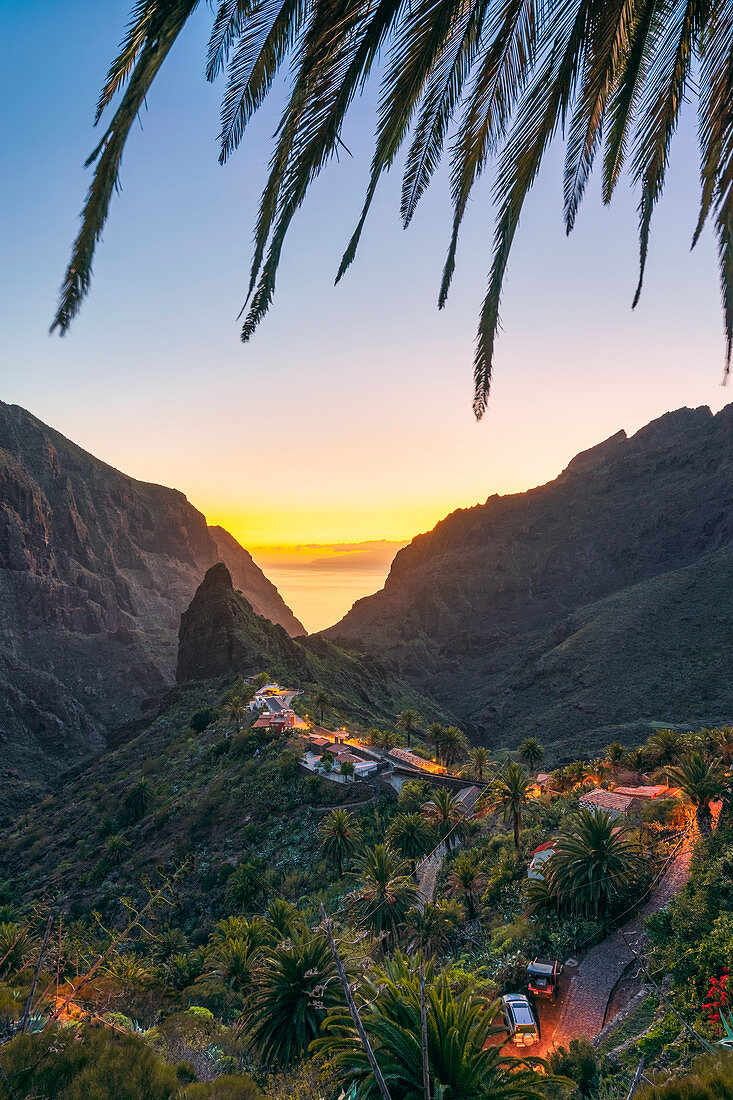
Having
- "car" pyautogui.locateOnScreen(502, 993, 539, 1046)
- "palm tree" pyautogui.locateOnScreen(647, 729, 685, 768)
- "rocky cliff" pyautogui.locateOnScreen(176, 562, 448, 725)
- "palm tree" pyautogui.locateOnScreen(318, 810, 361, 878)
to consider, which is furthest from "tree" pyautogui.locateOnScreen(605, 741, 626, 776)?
"rocky cliff" pyautogui.locateOnScreen(176, 562, 448, 725)

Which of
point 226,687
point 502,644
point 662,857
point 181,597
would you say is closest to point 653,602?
point 502,644

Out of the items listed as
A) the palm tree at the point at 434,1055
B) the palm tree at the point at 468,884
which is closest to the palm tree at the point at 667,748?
the palm tree at the point at 468,884

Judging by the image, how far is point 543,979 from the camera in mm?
16359

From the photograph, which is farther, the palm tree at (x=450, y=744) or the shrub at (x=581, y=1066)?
the palm tree at (x=450, y=744)

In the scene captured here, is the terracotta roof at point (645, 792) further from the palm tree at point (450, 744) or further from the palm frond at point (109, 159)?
the palm frond at point (109, 159)

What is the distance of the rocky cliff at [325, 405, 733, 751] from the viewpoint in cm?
7412

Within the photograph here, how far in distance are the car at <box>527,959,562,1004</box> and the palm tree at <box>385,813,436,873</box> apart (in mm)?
11058

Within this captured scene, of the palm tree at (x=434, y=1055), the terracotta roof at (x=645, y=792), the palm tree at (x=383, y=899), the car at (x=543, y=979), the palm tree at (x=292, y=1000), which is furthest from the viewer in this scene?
the terracotta roof at (x=645, y=792)

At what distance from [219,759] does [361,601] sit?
118 metres

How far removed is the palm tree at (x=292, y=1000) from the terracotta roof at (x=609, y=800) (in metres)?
16.9

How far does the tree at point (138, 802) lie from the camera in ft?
153

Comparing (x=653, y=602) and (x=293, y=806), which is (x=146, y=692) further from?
(x=653, y=602)

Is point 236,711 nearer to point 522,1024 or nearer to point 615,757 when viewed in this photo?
point 615,757

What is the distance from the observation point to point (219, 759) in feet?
161
